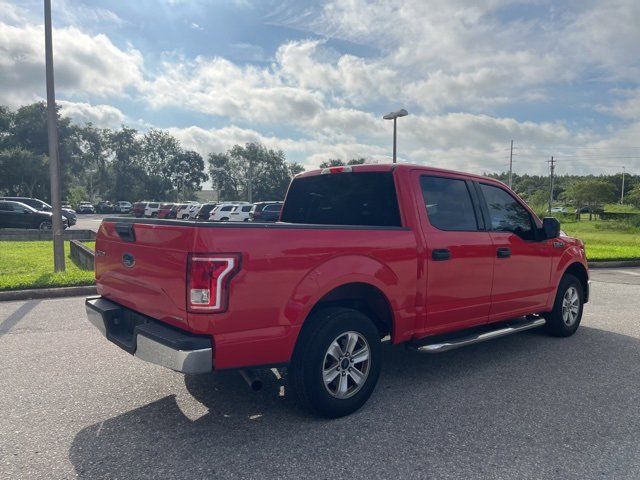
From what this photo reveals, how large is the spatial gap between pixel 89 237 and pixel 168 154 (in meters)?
62.2

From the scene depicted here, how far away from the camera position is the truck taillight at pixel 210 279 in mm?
→ 2766

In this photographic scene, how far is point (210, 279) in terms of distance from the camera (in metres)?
2.77

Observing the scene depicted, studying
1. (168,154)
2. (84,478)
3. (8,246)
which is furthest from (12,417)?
(168,154)

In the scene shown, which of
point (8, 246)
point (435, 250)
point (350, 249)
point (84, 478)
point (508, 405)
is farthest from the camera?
point (8, 246)

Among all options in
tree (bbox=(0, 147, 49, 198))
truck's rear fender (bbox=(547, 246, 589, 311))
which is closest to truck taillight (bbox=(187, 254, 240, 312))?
truck's rear fender (bbox=(547, 246, 589, 311))

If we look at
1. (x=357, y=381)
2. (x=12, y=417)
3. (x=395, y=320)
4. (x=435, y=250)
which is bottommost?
(x=12, y=417)

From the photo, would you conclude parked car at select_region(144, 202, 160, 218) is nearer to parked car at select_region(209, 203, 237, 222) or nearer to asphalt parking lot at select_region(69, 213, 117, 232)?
asphalt parking lot at select_region(69, 213, 117, 232)

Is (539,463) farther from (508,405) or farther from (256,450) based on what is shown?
(256,450)

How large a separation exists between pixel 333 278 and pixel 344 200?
4.29 feet

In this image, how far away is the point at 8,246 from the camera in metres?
15.0

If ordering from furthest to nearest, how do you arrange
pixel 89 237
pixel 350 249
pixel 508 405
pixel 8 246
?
pixel 89 237 → pixel 8 246 → pixel 508 405 → pixel 350 249

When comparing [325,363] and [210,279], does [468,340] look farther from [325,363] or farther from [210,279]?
[210,279]

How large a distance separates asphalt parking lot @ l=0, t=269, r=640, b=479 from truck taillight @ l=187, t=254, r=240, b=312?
96 cm

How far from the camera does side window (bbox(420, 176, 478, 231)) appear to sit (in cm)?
409
